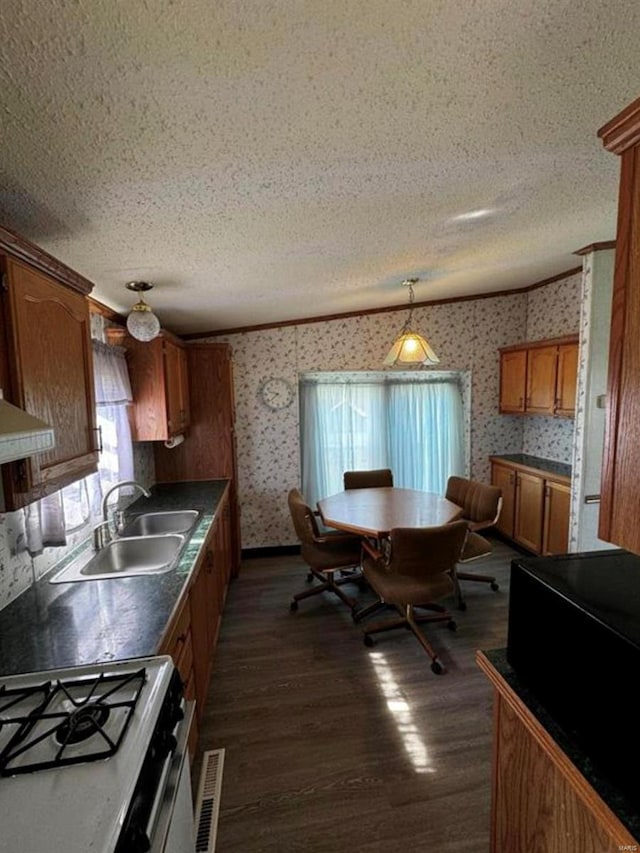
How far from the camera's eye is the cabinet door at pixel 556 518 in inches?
134

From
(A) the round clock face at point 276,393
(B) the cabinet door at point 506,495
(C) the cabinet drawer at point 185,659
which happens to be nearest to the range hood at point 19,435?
(C) the cabinet drawer at point 185,659

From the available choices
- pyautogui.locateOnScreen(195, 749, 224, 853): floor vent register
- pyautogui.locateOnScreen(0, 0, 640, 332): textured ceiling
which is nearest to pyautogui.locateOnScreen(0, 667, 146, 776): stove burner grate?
pyautogui.locateOnScreen(195, 749, 224, 853): floor vent register

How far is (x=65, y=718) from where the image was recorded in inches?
39.9

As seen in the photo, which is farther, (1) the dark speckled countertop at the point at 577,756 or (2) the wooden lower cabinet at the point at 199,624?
(2) the wooden lower cabinet at the point at 199,624

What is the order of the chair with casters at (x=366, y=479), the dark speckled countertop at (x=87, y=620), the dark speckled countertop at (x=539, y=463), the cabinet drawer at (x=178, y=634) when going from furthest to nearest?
1. the chair with casters at (x=366, y=479)
2. the dark speckled countertop at (x=539, y=463)
3. the cabinet drawer at (x=178, y=634)
4. the dark speckled countertop at (x=87, y=620)

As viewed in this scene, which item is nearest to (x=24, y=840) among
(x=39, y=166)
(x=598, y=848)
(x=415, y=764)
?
(x=598, y=848)

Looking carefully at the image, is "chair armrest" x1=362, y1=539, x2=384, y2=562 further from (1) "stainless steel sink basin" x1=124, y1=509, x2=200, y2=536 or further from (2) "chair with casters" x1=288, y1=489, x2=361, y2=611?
(1) "stainless steel sink basin" x1=124, y1=509, x2=200, y2=536

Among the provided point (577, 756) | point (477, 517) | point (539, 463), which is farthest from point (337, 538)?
point (539, 463)

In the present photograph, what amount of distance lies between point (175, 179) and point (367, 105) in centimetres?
59

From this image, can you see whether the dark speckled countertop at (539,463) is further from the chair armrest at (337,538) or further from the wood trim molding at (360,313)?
the chair armrest at (337,538)

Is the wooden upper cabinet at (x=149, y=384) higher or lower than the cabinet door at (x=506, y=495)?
higher

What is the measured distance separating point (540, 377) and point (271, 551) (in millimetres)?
3243

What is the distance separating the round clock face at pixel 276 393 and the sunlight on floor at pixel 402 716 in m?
2.47

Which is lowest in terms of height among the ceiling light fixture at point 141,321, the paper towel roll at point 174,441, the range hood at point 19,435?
the paper towel roll at point 174,441
